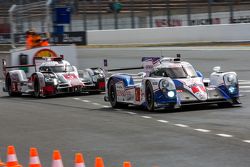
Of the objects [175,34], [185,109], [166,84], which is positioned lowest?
[185,109]

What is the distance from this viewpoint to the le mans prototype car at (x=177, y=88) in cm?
1484

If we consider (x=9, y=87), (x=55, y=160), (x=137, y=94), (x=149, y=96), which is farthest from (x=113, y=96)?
(x=55, y=160)

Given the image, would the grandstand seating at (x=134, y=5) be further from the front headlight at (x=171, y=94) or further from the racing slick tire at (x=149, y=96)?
the front headlight at (x=171, y=94)

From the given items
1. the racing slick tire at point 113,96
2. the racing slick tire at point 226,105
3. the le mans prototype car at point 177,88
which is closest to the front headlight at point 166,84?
the le mans prototype car at point 177,88

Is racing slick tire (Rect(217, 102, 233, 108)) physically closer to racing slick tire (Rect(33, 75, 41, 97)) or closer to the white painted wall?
racing slick tire (Rect(33, 75, 41, 97))

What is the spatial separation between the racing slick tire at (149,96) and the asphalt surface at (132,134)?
297 millimetres

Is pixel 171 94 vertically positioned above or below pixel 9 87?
above

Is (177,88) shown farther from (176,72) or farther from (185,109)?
(185,109)

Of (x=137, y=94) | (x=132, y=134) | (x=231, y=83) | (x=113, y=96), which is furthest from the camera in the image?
(x=113, y=96)

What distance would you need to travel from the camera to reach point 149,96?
15281 mm

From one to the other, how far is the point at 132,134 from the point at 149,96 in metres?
3.82

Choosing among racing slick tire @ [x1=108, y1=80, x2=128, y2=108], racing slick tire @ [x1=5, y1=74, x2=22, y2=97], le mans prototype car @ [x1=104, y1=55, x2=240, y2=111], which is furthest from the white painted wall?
le mans prototype car @ [x1=104, y1=55, x2=240, y2=111]

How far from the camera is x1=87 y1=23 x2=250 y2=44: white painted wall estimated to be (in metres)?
37.6

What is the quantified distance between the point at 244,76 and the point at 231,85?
8.71 m
